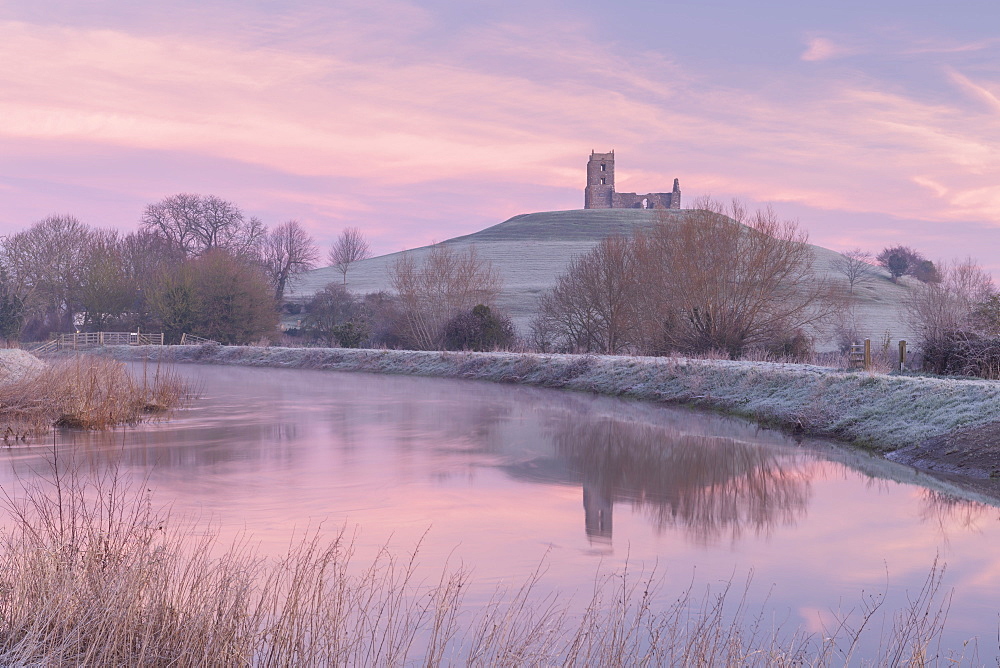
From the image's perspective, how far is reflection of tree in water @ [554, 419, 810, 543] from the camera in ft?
36.6

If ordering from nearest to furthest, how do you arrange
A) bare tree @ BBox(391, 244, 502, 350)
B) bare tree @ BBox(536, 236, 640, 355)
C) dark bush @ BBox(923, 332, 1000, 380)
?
dark bush @ BBox(923, 332, 1000, 380)
bare tree @ BBox(536, 236, 640, 355)
bare tree @ BBox(391, 244, 502, 350)

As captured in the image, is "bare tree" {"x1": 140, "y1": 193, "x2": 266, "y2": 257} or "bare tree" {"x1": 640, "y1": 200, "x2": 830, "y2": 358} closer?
"bare tree" {"x1": 640, "y1": 200, "x2": 830, "y2": 358}

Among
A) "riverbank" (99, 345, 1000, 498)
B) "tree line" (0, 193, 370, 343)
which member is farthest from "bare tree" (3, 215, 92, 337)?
"riverbank" (99, 345, 1000, 498)

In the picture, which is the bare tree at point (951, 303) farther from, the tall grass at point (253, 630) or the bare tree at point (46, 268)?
the bare tree at point (46, 268)

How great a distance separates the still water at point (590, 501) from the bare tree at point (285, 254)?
2313 inches

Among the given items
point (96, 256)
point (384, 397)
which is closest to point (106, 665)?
point (384, 397)

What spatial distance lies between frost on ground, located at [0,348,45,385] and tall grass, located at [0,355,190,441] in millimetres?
330

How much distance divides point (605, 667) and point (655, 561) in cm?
397

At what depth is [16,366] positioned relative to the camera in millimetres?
21062

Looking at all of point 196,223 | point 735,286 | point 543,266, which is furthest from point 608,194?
point 735,286

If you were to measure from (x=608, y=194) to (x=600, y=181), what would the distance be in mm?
4075

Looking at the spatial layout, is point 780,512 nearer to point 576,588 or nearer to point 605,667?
point 576,588

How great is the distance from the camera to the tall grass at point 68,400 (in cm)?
1773

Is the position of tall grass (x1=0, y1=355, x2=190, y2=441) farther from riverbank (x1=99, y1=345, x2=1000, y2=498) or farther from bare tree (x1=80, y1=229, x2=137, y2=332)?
bare tree (x1=80, y1=229, x2=137, y2=332)
